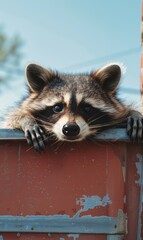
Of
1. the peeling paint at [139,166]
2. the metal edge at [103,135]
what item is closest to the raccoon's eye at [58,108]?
the metal edge at [103,135]

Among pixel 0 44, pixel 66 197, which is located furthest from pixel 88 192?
pixel 0 44

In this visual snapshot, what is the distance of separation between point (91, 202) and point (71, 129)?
577 millimetres

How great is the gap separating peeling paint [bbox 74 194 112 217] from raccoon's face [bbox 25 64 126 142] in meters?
0.48

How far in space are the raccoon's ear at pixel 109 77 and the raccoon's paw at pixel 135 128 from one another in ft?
1.77

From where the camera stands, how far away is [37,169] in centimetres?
290

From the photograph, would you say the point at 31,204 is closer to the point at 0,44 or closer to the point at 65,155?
the point at 65,155

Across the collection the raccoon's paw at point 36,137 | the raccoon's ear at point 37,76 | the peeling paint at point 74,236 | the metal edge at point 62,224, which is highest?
the raccoon's ear at point 37,76

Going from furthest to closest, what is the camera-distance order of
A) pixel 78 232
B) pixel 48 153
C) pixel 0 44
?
pixel 0 44
pixel 48 153
pixel 78 232

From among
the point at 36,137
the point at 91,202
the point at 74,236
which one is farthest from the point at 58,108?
the point at 74,236

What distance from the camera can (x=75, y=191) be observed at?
283cm

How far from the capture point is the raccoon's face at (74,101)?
3350 millimetres

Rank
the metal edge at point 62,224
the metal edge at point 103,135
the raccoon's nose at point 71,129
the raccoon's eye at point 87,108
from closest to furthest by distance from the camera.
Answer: the metal edge at point 62,224 < the metal edge at point 103,135 < the raccoon's nose at point 71,129 < the raccoon's eye at point 87,108

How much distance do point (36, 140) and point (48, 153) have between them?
0.12 meters

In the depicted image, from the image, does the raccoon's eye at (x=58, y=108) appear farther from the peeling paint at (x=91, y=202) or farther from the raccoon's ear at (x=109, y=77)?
the peeling paint at (x=91, y=202)
